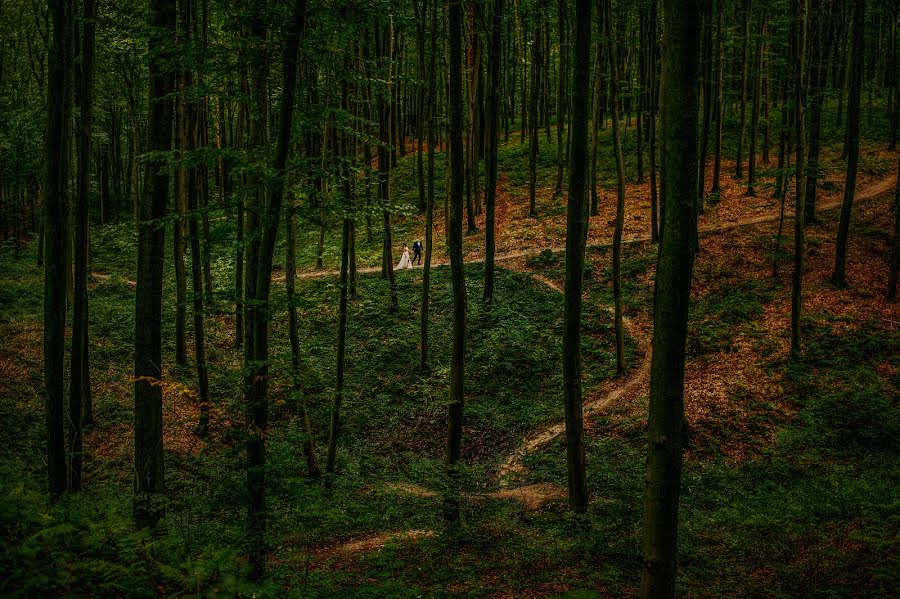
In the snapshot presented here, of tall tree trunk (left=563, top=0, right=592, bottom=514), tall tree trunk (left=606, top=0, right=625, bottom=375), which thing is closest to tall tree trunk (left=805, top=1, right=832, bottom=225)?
tall tree trunk (left=606, top=0, right=625, bottom=375)

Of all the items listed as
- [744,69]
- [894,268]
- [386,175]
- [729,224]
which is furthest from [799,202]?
[386,175]

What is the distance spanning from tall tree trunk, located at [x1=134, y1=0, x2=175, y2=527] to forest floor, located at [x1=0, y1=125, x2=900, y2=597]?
730 mm

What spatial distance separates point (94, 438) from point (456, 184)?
12534mm

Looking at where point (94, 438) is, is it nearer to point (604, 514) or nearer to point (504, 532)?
point (504, 532)

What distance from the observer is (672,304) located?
4.99 metres

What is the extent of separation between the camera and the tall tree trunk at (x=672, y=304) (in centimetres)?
493

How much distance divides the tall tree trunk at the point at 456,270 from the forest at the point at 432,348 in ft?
0.20

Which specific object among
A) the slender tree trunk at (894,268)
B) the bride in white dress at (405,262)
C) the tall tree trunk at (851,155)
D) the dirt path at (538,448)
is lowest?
the dirt path at (538,448)

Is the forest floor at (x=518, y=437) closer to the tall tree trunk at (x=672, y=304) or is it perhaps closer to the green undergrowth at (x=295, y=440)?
the green undergrowth at (x=295, y=440)

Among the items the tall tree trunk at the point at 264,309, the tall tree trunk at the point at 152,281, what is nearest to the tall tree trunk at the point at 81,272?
the tall tree trunk at the point at 152,281

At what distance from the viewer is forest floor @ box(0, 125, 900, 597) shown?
7039mm

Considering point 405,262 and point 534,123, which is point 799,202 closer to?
point 534,123

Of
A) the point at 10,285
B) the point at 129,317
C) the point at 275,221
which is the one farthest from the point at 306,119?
the point at 10,285

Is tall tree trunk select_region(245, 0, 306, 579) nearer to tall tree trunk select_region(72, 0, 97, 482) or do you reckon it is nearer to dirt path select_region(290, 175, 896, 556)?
dirt path select_region(290, 175, 896, 556)
